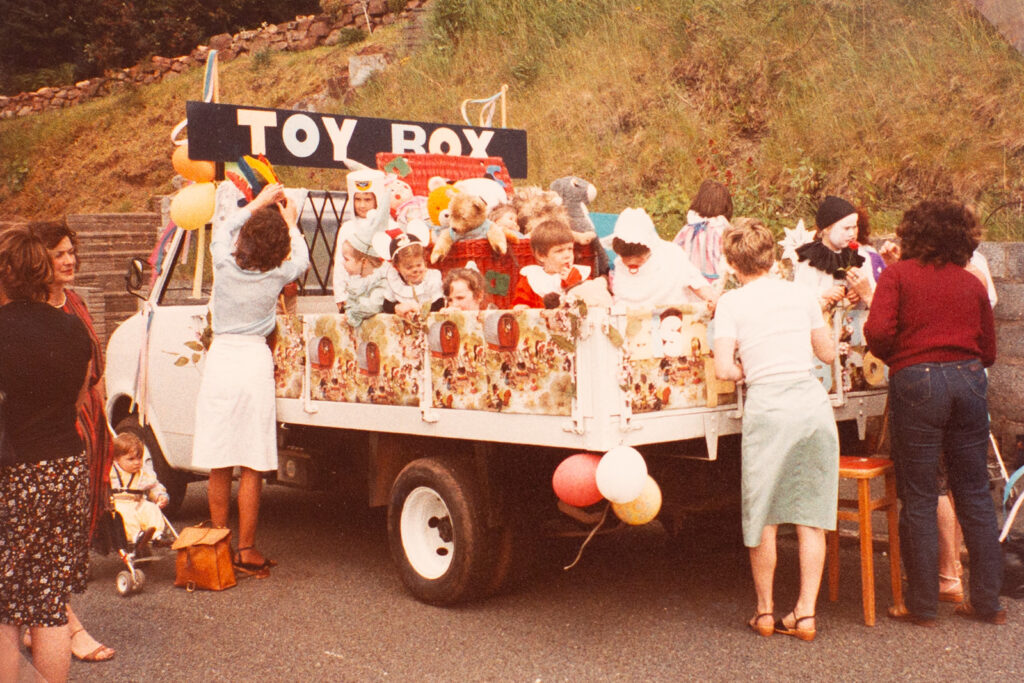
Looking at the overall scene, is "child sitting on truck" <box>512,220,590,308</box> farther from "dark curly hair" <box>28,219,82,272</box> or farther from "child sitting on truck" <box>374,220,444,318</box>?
"dark curly hair" <box>28,219,82,272</box>

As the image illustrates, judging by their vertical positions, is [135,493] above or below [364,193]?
below

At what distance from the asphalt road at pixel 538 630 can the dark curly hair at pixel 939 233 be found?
5.24ft

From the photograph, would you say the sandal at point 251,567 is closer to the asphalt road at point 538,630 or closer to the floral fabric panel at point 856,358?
the asphalt road at point 538,630

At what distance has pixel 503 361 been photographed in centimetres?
471

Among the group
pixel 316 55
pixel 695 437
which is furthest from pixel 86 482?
pixel 316 55

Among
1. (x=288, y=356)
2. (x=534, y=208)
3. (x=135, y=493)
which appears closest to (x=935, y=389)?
(x=534, y=208)

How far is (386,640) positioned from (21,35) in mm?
29603

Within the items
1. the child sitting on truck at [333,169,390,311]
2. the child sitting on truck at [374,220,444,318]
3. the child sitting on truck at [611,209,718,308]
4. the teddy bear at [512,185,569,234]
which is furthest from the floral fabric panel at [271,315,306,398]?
the child sitting on truck at [611,209,718,308]

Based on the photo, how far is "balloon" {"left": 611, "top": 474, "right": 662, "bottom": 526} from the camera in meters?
4.44

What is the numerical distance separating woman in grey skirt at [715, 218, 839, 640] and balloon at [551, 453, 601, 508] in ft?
2.18

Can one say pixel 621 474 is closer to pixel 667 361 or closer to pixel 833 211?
pixel 667 361

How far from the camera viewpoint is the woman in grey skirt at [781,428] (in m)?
4.53

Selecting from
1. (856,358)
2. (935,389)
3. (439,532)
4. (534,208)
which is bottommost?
(439,532)

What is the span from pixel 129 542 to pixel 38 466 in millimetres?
2201
